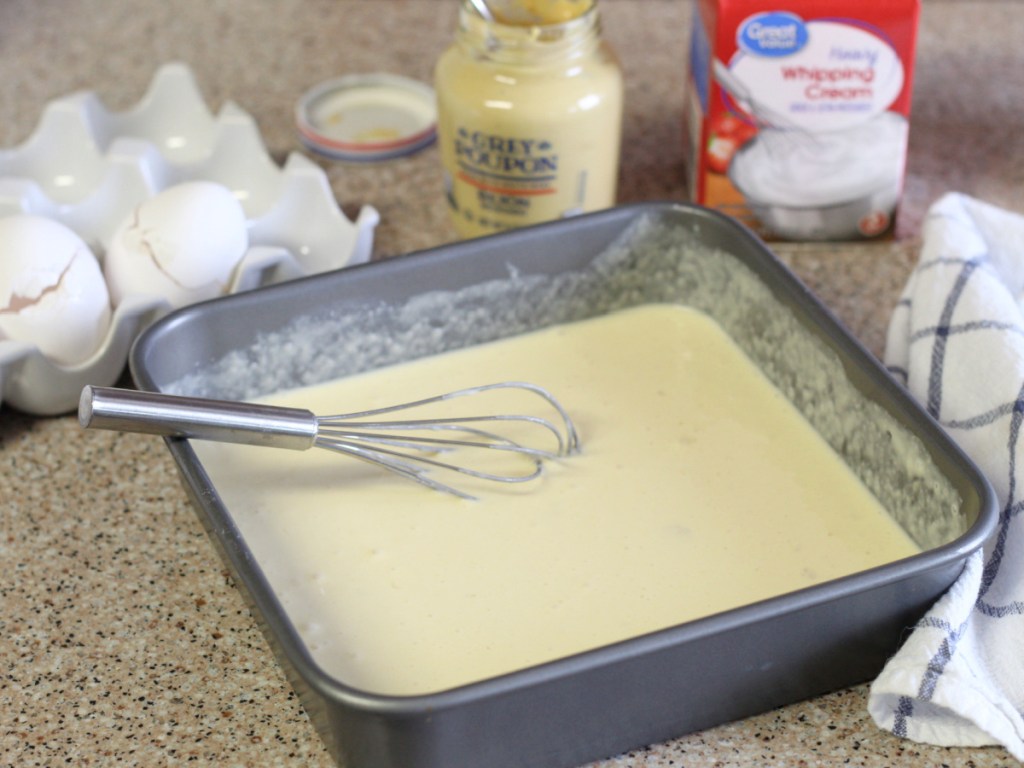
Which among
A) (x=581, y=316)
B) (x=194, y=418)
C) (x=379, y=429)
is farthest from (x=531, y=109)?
(x=194, y=418)

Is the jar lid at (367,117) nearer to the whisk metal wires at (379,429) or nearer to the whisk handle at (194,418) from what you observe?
the whisk metal wires at (379,429)

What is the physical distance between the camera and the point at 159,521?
87 centimetres

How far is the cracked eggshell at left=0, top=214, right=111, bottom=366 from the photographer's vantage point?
35.3 inches

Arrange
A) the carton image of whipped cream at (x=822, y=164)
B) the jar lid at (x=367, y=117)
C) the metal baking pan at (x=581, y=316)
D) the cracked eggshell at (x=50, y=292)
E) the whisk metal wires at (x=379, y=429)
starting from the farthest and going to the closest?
the jar lid at (x=367, y=117), the carton image of whipped cream at (x=822, y=164), the cracked eggshell at (x=50, y=292), the whisk metal wires at (x=379, y=429), the metal baking pan at (x=581, y=316)

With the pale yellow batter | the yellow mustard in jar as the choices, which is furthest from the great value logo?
the pale yellow batter

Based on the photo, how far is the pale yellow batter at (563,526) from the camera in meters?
0.74

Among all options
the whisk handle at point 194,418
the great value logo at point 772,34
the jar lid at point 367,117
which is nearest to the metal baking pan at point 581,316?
the whisk handle at point 194,418

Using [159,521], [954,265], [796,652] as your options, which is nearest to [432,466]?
[159,521]

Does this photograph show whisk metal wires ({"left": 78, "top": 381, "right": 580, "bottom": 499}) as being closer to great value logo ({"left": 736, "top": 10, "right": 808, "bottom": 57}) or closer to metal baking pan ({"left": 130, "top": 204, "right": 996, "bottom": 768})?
metal baking pan ({"left": 130, "top": 204, "right": 996, "bottom": 768})

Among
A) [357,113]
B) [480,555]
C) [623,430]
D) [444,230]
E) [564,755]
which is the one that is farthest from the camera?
[357,113]

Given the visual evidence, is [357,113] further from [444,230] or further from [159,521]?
[159,521]

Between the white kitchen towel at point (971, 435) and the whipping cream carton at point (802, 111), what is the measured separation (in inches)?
3.4

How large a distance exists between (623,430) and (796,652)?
0.25 metres

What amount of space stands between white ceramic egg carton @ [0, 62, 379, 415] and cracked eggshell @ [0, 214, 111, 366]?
1 centimetres
